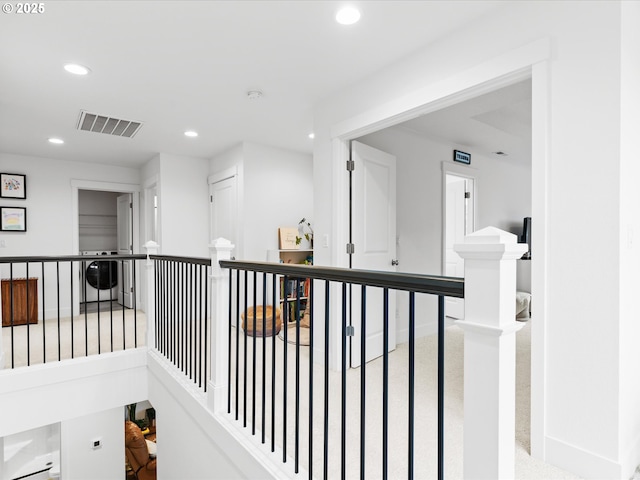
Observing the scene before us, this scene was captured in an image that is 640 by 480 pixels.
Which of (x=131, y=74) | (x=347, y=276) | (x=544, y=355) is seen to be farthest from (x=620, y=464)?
(x=131, y=74)

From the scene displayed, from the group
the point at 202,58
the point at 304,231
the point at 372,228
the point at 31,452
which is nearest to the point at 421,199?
the point at 372,228

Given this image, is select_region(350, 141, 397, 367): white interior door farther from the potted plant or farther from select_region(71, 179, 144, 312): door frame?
select_region(71, 179, 144, 312): door frame

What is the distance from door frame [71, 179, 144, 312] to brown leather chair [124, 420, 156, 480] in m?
1.88

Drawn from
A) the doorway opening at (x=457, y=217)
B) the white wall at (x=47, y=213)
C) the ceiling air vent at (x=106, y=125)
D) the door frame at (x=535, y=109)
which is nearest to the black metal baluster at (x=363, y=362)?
the door frame at (x=535, y=109)

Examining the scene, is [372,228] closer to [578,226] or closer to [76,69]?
[578,226]

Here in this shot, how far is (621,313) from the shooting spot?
1.54m

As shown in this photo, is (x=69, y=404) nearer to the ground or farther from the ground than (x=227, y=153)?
nearer to the ground

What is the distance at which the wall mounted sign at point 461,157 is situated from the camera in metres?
4.29

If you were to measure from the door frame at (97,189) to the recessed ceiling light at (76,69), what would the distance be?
3.29 m

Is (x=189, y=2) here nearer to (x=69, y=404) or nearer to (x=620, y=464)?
(x=620, y=464)

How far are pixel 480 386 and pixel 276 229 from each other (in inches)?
160

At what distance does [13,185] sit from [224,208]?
9.29 feet

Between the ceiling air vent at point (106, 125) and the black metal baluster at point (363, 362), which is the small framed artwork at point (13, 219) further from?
the black metal baluster at point (363, 362)

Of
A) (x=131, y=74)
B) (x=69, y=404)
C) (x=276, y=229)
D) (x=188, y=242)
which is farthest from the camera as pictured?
(x=188, y=242)
